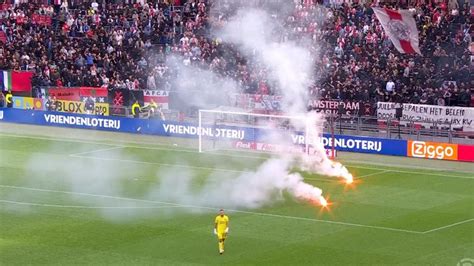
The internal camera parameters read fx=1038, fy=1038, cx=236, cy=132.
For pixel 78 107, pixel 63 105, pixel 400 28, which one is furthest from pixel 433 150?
pixel 63 105

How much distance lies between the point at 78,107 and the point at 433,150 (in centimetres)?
2318

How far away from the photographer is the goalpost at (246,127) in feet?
162

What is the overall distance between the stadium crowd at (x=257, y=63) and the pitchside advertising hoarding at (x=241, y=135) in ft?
11.7

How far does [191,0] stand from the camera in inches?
2532

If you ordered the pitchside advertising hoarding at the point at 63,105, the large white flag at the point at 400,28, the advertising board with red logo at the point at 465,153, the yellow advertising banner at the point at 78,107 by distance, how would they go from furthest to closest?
the pitchside advertising hoarding at the point at 63,105 → the yellow advertising banner at the point at 78,107 → the large white flag at the point at 400,28 → the advertising board with red logo at the point at 465,153

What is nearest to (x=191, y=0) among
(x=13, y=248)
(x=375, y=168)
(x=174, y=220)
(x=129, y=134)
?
(x=129, y=134)

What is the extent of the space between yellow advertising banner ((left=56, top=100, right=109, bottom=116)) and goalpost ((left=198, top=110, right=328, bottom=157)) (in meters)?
8.38

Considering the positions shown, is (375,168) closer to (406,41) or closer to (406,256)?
(406,41)

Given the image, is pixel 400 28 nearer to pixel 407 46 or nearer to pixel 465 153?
pixel 407 46

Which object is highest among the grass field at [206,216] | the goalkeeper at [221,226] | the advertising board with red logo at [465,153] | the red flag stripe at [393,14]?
the red flag stripe at [393,14]

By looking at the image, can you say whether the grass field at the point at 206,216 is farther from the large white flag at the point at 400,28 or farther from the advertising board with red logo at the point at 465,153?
the large white flag at the point at 400,28

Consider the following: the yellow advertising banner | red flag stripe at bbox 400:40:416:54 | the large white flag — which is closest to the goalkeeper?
the large white flag

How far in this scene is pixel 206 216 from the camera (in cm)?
3753

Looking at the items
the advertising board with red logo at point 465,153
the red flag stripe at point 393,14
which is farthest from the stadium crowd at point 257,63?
the advertising board with red logo at point 465,153
